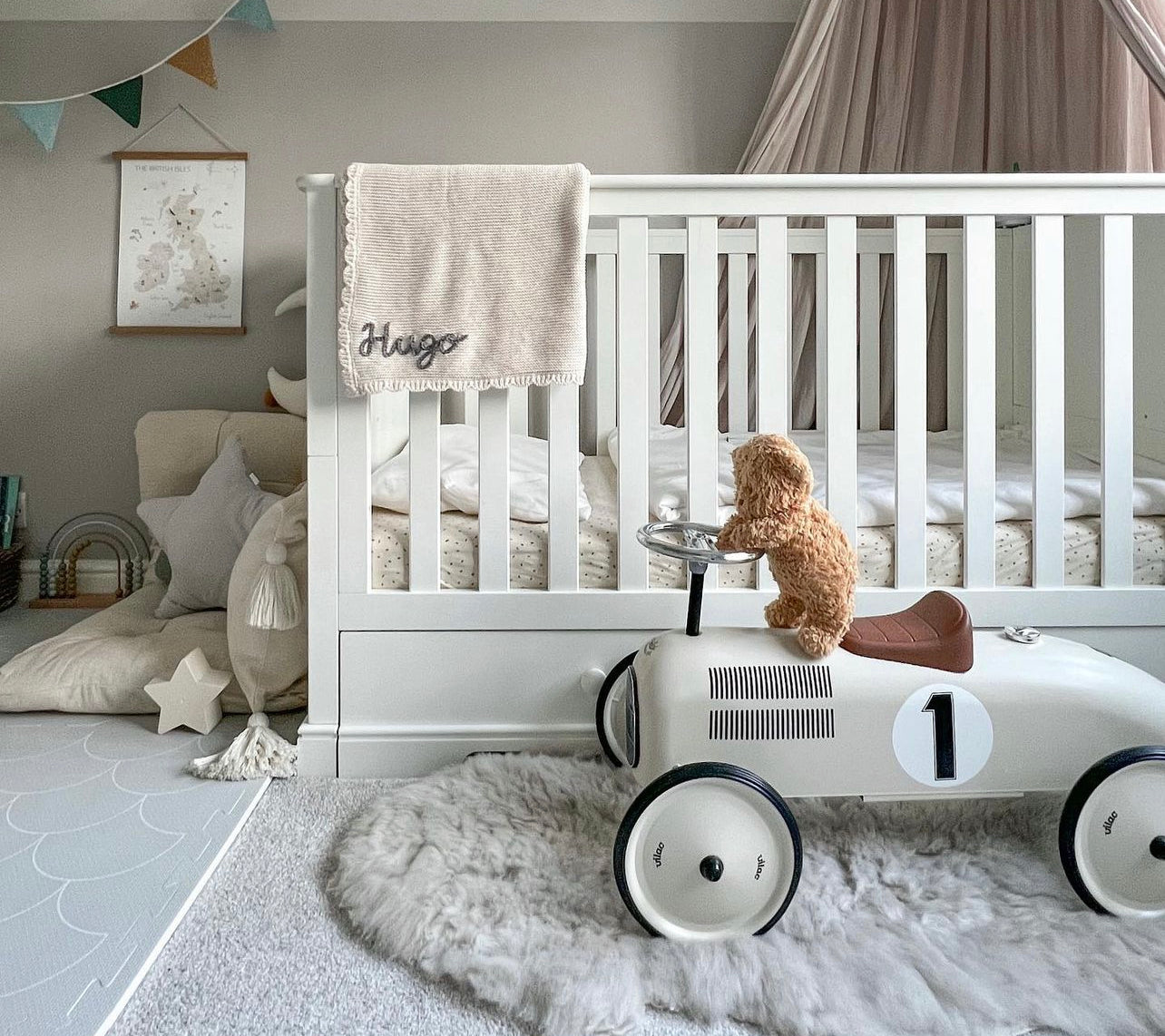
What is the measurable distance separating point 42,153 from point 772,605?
2.57 m

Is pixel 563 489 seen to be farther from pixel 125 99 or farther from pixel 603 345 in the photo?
pixel 125 99

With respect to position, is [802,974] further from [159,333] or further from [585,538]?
[159,333]

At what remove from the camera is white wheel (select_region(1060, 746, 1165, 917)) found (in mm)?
1098

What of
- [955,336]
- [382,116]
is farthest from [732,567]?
[382,116]

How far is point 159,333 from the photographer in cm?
276

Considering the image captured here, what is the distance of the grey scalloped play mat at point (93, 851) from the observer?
38.0 inches

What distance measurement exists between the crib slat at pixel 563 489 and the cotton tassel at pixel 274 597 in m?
0.47

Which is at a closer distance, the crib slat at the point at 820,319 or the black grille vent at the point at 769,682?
the black grille vent at the point at 769,682

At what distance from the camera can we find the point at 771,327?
154 cm

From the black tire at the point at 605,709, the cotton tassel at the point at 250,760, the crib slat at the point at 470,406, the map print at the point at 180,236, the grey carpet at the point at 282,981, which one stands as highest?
the map print at the point at 180,236

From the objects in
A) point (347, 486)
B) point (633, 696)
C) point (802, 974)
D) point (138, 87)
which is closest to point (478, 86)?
point (138, 87)

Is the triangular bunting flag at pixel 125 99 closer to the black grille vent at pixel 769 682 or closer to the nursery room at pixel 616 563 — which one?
the nursery room at pixel 616 563

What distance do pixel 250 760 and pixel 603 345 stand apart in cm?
139

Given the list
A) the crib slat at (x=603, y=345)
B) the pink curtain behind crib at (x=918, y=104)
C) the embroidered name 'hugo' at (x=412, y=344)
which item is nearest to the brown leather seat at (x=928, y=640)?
the embroidered name 'hugo' at (x=412, y=344)
